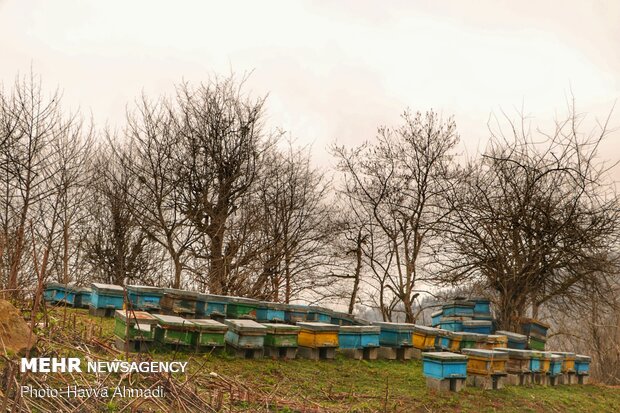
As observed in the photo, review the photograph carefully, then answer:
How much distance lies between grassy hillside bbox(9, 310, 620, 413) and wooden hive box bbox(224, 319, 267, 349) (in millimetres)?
338

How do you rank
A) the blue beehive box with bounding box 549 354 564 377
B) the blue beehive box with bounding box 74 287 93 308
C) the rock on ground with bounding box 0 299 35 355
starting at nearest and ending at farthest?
the rock on ground with bounding box 0 299 35 355 < the blue beehive box with bounding box 549 354 564 377 < the blue beehive box with bounding box 74 287 93 308

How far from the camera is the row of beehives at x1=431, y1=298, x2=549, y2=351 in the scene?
18.6 m

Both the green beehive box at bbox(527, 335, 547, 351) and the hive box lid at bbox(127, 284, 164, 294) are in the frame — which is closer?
the hive box lid at bbox(127, 284, 164, 294)

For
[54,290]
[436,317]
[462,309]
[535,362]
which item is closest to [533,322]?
[462,309]

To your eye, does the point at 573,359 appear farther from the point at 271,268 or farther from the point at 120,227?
the point at 120,227

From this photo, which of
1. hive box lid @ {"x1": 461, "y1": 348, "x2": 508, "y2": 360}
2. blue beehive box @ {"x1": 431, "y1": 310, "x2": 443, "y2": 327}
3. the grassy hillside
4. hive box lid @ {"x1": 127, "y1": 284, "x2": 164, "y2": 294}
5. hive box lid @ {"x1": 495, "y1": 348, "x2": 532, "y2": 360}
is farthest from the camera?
blue beehive box @ {"x1": 431, "y1": 310, "x2": 443, "y2": 327}

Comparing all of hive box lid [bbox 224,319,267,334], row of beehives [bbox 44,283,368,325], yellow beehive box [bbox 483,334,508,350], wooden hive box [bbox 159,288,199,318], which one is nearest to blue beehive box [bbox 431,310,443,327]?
yellow beehive box [bbox 483,334,508,350]

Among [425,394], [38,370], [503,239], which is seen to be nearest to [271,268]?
[503,239]

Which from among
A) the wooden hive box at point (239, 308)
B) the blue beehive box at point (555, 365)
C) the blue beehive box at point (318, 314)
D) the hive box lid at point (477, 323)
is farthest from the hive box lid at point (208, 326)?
the hive box lid at point (477, 323)

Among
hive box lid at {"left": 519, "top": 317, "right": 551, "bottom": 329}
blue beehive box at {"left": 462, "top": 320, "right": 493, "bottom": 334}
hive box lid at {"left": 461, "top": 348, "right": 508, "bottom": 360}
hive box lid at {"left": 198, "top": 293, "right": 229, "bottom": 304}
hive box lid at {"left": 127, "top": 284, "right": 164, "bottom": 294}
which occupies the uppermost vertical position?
hive box lid at {"left": 127, "top": 284, "right": 164, "bottom": 294}

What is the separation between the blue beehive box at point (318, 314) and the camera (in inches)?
593

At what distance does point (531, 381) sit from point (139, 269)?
21.8 meters

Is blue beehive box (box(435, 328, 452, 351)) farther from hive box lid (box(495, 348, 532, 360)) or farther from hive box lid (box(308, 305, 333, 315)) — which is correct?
hive box lid (box(308, 305, 333, 315))

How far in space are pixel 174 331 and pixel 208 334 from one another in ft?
2.20
